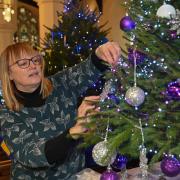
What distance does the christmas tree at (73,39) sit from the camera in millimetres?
3674

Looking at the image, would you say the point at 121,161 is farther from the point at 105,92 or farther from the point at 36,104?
the point at 36,104

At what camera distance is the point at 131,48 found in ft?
4.04

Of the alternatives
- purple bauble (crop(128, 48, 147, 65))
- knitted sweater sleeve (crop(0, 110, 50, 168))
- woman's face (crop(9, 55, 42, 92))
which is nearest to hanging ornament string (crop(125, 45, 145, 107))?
purple bauble (crop(128, 48, 147, 65))

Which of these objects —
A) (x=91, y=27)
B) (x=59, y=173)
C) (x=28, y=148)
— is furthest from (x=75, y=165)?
(x=91, y=27)

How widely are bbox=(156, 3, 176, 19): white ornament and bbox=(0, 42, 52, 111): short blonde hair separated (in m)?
0.74

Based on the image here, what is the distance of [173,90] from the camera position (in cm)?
108

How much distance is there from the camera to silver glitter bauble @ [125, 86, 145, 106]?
108 cm

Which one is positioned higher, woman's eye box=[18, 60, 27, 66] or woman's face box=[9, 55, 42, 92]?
woman's eye box=[18, 60, 27, 66]

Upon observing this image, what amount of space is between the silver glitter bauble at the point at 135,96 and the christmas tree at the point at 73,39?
253 centimetres

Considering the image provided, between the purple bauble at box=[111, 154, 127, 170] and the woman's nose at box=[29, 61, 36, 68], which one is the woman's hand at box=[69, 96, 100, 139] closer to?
the purple bauble at box=[111, 154, 127, 170]

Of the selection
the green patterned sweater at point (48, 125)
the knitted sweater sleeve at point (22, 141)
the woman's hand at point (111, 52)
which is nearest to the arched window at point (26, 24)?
the green patterned sweater at point (48, 125)

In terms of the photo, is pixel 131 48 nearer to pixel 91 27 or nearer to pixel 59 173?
pixel 59 173

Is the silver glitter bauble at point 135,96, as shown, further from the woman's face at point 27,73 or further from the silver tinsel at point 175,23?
the woman's face at point 27,73

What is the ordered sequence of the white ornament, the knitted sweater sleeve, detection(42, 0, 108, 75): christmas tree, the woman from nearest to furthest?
the white ornament, the knitted sweater sleeve, the woman, detection(42, 0, 108, 75): christmas tree
